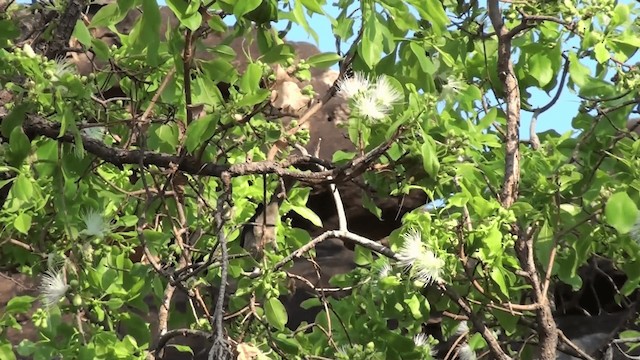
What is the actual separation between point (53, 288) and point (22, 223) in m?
0.29

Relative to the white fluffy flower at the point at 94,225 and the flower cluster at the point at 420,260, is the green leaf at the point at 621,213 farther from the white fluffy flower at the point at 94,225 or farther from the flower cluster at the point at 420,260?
the white fluffy flower at the point at 94,225

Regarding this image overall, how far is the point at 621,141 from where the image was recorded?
1656 millimetres

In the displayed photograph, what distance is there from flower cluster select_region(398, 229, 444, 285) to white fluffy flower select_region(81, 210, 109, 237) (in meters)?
0.56

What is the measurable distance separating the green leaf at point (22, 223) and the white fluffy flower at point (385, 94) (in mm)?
796

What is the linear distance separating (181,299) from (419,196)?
1.37m

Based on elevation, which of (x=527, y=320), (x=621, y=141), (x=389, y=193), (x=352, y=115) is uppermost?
(x=621, y=141)

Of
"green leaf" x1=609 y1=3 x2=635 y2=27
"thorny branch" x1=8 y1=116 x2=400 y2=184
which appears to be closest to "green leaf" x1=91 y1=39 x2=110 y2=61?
"thorny branch" x1=8 y1=116 x2=400 y2=184

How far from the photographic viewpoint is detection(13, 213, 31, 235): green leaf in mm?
1646

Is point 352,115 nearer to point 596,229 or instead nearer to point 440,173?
point 440,173

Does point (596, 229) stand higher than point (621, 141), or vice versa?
point (621, 141)

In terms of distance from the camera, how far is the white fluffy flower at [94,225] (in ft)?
4.90

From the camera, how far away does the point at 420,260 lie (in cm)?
146

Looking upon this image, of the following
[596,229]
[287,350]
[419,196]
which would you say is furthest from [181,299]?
[596,229]

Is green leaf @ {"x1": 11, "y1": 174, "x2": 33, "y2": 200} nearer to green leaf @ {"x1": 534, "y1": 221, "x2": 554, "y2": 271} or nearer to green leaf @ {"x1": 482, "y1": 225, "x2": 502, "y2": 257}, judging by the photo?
green leaf @ {"x1": 482, "y1": 225, "x2": 502, "y2": 257}
